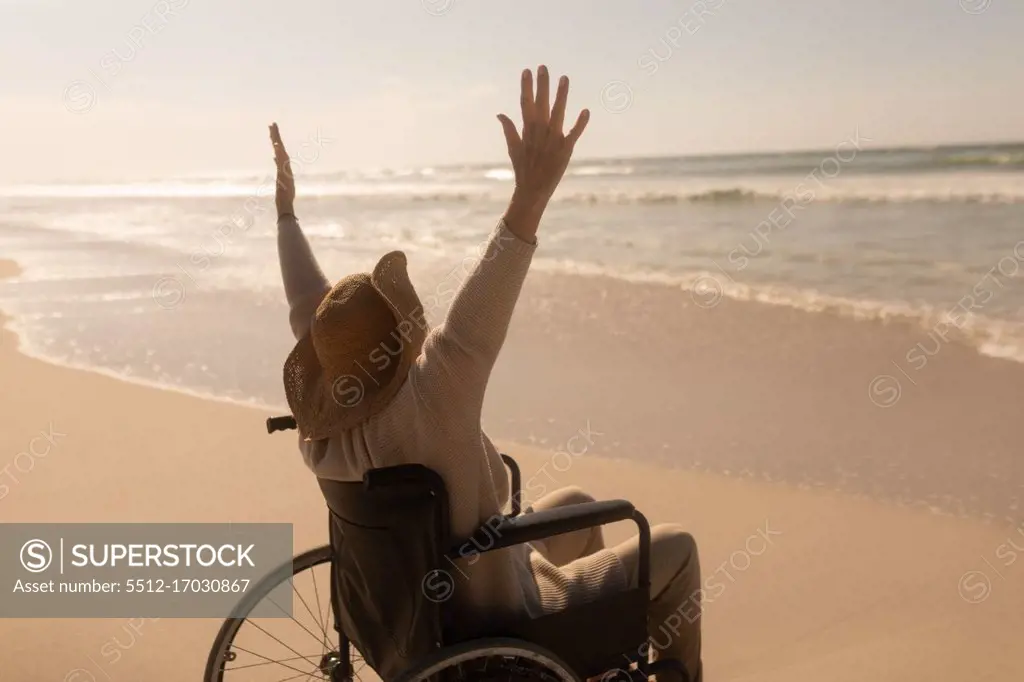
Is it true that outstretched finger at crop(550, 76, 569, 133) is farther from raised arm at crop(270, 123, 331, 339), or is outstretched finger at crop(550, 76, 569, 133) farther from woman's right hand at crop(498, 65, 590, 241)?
raised arm at crop(270, 123, 331, 339)

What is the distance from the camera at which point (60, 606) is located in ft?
10.2

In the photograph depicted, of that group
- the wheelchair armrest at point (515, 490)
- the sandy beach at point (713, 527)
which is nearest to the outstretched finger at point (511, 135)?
the wheelchair armrest at point (515, 490)

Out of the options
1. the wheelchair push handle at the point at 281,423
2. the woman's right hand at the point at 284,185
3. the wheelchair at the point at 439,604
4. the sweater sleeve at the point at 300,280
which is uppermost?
the woman's right hand at the point at 284,185

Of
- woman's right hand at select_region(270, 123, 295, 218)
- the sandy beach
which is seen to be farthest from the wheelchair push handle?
the sandy beach

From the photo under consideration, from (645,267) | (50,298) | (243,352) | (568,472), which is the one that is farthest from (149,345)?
(645,267)

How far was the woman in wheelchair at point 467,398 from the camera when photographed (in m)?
1.53

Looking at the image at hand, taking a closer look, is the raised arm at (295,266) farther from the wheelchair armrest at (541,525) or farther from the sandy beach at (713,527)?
the sandy beach at (713,527)

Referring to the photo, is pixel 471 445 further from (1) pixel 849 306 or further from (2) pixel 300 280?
(1) pixel 849 306

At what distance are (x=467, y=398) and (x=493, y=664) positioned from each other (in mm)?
522

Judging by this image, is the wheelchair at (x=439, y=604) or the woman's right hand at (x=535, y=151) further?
the wheelchair at (x=439, y=604)

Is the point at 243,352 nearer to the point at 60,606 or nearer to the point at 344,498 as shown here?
the point at 60,606

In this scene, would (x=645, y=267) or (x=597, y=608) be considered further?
(x=645, y=267)

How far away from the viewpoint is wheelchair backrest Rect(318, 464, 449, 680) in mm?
1627

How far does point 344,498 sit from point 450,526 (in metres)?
0.21
